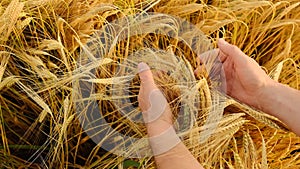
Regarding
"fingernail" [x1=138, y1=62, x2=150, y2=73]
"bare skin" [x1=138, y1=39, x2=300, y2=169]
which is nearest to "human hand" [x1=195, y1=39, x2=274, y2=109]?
"bare skin" [x1=138, y1=39, x2=300, y2=169]

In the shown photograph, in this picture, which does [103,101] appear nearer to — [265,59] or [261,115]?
[261,115]

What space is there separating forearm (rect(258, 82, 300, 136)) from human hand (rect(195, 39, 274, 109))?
0.6 inches

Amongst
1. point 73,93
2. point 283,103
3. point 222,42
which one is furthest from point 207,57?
point 73,93

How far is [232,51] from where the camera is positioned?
1.27 meters

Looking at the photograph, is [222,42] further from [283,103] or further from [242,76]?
[283,103]

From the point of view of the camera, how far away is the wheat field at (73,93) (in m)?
1.10

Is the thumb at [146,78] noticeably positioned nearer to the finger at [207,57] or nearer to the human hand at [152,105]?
the human hand at [152,105]

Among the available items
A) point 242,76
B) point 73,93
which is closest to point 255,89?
point 242,76

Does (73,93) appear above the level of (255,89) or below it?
above

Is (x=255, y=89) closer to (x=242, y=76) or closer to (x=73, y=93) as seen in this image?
(x=242, y=76)

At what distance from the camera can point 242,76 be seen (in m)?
1.28

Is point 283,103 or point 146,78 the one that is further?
point 283,103

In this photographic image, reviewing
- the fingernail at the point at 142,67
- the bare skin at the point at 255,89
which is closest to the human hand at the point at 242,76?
the bare skin at the point at 255,89

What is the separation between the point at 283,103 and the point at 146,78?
1.16 feet
